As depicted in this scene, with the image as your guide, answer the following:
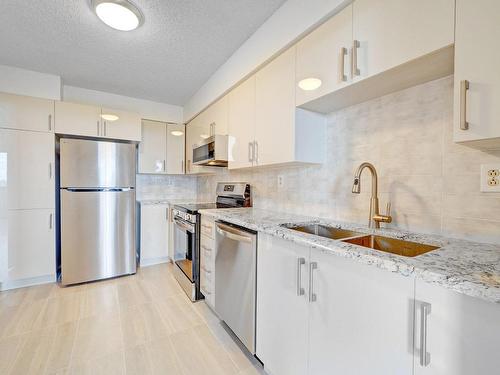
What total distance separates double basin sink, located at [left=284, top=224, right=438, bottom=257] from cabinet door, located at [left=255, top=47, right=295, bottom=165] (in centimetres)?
54

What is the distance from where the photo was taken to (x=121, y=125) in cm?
294

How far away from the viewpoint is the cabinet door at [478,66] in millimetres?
763

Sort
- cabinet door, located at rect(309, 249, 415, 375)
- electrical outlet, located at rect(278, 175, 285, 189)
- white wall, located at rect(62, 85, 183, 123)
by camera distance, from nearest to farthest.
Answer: cabinet door, located at rect(309, 249, 415, 375), electrical outlet, located at rect(278, 175, 285, 189), white wall, located at rect(62, 85, 183, 123)

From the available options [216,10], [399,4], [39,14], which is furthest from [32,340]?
[399,4]

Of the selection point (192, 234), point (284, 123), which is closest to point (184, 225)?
point (192, 234)

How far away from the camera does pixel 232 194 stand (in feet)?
8.75

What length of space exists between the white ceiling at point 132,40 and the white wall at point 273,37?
7 cm

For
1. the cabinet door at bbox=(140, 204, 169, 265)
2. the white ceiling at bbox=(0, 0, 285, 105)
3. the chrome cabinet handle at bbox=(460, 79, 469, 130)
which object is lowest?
the cabinet door at bbox=(140, 204, 169, 265)

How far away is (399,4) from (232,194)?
2057mm

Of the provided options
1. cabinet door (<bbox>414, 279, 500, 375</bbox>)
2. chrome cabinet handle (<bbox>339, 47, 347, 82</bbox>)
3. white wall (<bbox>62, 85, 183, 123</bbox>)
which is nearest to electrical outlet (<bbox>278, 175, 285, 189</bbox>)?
chrome cabinet handle (<bbox>339, 47, 347, 82</bbox>)

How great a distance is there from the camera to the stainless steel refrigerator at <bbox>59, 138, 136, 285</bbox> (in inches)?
101

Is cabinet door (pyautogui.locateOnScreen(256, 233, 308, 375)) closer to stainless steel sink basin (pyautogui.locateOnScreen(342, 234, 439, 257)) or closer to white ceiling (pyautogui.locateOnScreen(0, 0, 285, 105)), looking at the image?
stainless steel sink basin (pyautogui.locateOnScreen(342, 234, 439, 257))

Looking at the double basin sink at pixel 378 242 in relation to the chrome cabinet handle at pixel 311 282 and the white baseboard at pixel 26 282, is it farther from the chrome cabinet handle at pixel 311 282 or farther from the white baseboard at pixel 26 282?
the white baseboard at pixel 26 282

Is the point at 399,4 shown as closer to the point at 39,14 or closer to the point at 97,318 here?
the point at 39,14
